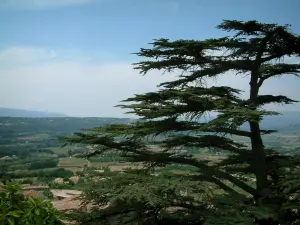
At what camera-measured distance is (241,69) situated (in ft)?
25.2

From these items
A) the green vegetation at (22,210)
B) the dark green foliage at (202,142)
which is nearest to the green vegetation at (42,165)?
the dark green foliage at (202,142)

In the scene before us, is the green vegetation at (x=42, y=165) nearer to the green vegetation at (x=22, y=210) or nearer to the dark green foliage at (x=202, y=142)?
A: the dark green foliage at (x=202, y=142)

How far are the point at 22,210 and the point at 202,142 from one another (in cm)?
494

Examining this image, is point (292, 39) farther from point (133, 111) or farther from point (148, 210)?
point (148, 210)

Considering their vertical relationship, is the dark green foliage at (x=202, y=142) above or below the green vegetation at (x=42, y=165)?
above

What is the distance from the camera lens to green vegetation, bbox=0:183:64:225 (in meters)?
3.27

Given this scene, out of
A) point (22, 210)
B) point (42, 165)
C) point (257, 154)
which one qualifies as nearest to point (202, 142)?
point (257, 154)

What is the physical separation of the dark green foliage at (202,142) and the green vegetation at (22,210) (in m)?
2.19

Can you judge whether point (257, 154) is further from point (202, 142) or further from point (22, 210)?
point (22, 210)

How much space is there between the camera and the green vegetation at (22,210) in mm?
3273

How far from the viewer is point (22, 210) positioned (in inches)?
137

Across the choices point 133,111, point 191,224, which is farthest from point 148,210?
point 133,111

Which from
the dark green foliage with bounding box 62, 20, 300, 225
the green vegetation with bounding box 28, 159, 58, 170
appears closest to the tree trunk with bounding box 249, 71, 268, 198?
the dark green foliage with bounding box 62, 20, 300, 225

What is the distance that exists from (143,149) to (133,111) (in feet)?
4.37
